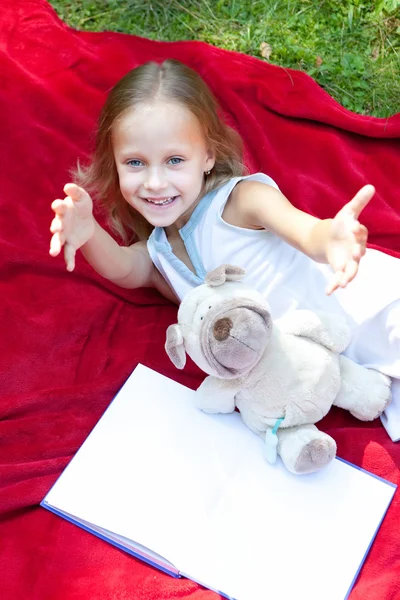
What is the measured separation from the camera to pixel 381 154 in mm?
1594

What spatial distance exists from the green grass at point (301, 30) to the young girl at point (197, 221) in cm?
48

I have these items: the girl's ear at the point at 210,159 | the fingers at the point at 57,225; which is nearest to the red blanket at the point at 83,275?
the girl's ear at the point at 210,159

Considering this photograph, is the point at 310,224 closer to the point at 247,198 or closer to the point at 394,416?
the point at 247,198

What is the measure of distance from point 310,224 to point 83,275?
1.84ft

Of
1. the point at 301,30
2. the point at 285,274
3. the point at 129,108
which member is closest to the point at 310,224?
the point at 285,274

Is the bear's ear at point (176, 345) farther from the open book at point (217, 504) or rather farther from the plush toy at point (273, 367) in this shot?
the open book at point (217, 504)

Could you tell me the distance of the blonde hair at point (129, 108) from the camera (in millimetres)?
1270

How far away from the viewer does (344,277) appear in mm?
1028

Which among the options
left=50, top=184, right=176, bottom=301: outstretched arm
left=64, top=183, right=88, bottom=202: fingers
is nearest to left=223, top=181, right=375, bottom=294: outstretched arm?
left=50, top=184, right=176, bottom=301: outstretched arm

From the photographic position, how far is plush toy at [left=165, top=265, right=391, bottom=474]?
108 centimetres

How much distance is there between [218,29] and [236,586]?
1428 mm

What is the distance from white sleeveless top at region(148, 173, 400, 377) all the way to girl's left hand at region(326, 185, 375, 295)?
0.24m

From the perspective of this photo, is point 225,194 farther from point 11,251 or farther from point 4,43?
point 4,43

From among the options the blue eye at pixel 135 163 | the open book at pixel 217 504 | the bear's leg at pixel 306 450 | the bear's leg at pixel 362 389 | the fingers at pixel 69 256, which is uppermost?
the blue eye at pixel 135 163
